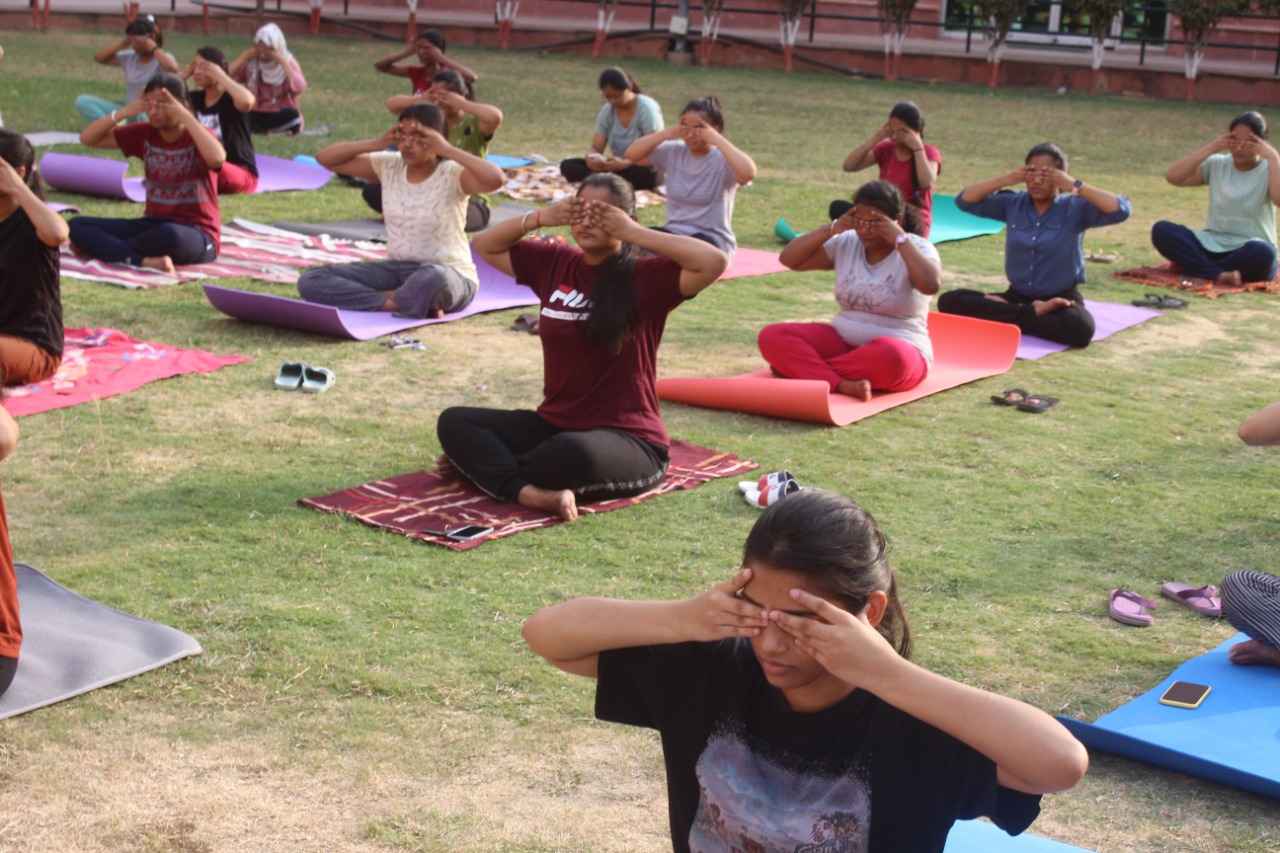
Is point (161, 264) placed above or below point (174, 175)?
below

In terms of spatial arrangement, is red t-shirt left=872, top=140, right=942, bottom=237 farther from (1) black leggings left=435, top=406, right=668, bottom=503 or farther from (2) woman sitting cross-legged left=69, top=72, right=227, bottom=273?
(1) black leggings left=435, top=406, right=668, bottom=503

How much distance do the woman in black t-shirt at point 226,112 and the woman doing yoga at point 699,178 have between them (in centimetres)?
311

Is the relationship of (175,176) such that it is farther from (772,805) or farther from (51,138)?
(772,805)

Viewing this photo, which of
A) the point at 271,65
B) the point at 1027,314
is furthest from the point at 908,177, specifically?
the point at 271,65

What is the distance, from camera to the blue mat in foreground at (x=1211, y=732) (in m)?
3.81

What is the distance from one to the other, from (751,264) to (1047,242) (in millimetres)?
2431

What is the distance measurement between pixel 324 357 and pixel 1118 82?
20104mm

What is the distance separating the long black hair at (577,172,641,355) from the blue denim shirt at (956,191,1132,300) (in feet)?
13.2

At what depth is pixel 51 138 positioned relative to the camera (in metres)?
14.3

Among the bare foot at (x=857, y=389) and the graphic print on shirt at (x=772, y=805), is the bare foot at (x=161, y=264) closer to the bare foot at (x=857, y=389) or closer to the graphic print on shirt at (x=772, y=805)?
the bare foot at (x=857, y=389)

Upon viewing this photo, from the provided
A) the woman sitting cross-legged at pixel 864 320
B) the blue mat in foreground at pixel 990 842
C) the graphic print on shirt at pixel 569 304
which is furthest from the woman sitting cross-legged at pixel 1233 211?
the blue mat in foreground at pixel 990 842

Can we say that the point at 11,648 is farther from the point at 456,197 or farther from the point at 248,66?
the point at 248,66

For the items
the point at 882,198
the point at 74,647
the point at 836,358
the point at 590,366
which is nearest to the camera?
the point at 74,647

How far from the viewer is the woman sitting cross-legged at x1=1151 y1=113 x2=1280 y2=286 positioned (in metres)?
10.0
